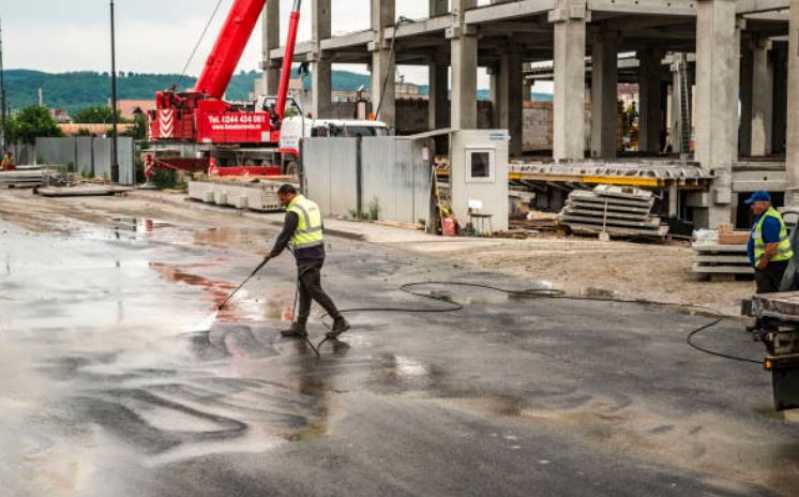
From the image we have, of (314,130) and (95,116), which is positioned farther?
(95,116)

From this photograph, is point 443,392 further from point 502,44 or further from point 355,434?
point 502,44

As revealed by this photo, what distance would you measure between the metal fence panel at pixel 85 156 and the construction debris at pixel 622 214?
37.6 meters

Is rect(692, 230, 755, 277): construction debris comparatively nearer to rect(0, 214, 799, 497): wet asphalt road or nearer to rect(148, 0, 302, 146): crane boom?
rect(0, 214, 799, 497): wet asphalt road

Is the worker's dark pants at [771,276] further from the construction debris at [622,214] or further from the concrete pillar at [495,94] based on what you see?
the concrete pillar at [495,94]

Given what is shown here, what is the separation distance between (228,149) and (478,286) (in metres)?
29.0

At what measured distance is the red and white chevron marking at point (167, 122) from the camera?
45.9 meters

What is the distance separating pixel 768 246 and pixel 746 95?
4449 centimetres

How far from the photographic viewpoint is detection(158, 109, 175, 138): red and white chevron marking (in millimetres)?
45875

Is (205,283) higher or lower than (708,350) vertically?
higher

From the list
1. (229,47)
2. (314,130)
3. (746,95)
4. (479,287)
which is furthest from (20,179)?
(479,287)

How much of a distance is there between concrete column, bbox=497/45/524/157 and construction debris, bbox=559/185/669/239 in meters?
31.0

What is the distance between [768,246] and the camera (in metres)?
14.0

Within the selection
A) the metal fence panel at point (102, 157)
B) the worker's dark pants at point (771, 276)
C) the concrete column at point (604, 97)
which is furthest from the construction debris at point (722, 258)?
the metal fence panel at point (102, 157)

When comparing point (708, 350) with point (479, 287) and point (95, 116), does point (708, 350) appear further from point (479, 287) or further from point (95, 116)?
point (95, 116)
